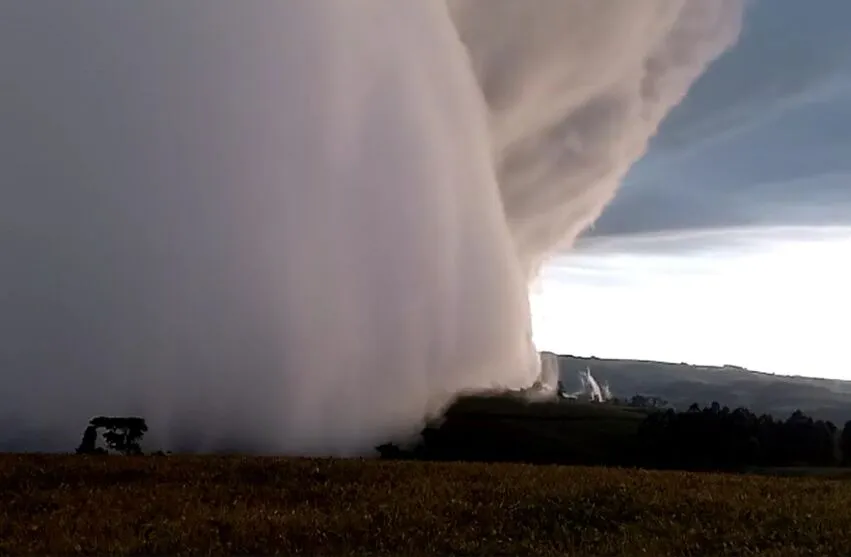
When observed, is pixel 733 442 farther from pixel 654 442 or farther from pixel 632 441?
pixel 632 441

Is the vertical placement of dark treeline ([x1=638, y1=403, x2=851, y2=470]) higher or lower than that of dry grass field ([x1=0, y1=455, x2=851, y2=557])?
lower

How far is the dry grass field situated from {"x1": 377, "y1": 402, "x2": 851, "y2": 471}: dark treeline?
46.5 metres

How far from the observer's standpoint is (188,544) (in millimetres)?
27234

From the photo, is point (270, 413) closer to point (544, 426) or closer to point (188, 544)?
point (544, 426)

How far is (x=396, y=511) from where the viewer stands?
105 feet

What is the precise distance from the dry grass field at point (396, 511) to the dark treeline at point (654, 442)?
46457 mm

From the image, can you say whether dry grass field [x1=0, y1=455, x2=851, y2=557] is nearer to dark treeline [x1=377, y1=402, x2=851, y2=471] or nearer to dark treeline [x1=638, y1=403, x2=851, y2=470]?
dark treeline [x1=638, y1=403, x2=851, y2=470]

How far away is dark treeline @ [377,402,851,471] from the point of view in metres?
89.7

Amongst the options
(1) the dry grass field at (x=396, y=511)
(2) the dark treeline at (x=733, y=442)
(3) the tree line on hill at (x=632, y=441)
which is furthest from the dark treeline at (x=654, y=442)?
(1) the dry grass field at (x=396, y=511)

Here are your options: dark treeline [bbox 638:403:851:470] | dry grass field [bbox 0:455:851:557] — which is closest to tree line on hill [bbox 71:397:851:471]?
dark treeline [bbox 638:403:851:470]

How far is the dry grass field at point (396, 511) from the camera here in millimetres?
27906

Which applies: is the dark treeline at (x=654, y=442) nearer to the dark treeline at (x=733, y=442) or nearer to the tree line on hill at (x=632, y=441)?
the dark treeline at (x=733, y=442)

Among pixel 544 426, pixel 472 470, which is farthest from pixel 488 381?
pixel 472 470

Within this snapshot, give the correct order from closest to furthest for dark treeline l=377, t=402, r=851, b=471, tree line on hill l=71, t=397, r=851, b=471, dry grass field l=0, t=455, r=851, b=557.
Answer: dry grass field l=0, t=455, r=851, b=557 < tree line on hill l=71, t=397, r=851, b=471 < dark treeline l=377, t=402, r=851, b=471
